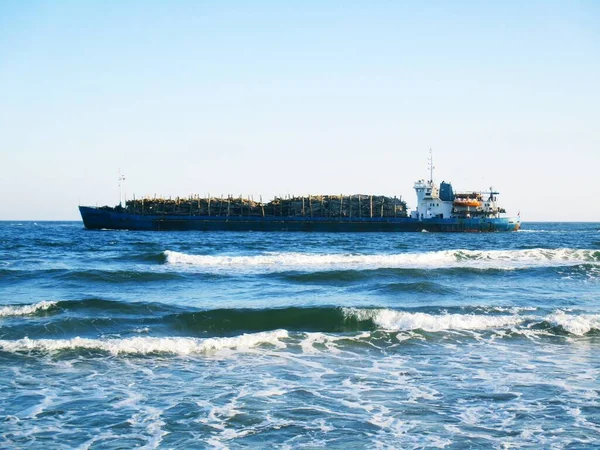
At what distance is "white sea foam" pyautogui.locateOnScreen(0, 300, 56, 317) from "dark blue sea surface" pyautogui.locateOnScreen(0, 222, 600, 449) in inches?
2.4

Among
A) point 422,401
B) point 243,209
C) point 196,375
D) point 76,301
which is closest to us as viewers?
point 422,401

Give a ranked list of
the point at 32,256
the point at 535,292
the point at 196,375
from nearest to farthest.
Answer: the point at 196,375
the point at 535,292
the point at 32,256

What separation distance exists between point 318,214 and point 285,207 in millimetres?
4040

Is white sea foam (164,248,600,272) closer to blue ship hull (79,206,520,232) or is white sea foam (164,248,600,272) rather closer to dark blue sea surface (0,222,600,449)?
dark blue sea surface (0,222,600,449)

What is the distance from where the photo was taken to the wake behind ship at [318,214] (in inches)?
2665

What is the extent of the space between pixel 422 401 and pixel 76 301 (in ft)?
37.9

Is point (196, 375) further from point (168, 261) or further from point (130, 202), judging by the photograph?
point (130, 202)

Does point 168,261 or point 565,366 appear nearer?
point 565,366

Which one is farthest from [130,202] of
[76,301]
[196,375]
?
[196,375]

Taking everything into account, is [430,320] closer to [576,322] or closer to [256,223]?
[576,322]

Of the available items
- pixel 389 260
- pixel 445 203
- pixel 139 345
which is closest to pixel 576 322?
pixel 139 345

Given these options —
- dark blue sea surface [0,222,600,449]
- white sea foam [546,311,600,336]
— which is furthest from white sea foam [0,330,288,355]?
white sea foam [546,311,600,336]

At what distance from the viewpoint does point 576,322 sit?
13.8 m

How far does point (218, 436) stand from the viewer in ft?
24.1
